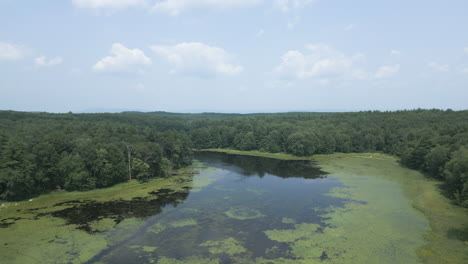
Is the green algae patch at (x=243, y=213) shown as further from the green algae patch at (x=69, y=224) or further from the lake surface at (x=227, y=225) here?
the green algae patch at (x=69, y=224)

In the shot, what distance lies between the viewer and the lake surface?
983 inches

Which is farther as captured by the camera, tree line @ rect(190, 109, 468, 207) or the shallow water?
tree line @ rect(190, 109, 468, 207)

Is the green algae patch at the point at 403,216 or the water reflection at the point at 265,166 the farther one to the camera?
the water reflection at the point at 265,166

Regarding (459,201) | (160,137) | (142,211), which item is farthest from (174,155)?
(459,201)

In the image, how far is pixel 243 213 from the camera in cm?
3562

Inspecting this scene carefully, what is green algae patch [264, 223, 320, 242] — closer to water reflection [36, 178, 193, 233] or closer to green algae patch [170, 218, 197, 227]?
green algae patch [170, 218, 197, 227]

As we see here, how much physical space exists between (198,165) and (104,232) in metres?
41.3

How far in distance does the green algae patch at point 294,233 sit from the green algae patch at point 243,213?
4712 millimetres

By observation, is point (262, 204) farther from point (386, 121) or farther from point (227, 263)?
point (386, 121)

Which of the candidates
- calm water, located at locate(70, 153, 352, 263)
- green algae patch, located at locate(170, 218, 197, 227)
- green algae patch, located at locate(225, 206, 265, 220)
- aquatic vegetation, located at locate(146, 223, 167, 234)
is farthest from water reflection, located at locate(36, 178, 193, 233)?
green algae patch, located at locate(225, 206, 265, 220)

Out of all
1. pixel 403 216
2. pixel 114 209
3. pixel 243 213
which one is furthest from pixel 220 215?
pixel 403 216

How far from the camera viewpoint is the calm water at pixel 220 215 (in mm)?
25672

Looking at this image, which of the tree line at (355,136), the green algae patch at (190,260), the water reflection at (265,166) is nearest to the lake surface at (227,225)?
the green algae patch at (190,260)

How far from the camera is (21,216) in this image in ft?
110
